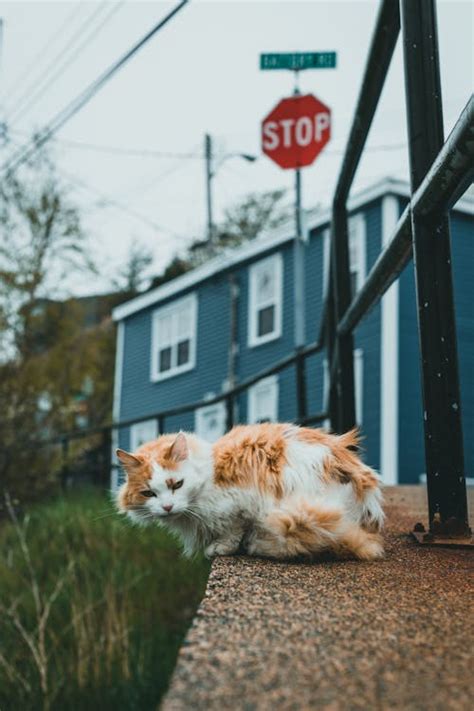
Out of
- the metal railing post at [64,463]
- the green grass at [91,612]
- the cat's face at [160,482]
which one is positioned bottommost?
the green grass at [91,612]

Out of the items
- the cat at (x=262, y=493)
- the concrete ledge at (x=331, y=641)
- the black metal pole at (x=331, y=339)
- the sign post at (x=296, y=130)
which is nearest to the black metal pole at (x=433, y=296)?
the cat at (x=262, y=493)

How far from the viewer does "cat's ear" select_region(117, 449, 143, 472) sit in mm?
2217

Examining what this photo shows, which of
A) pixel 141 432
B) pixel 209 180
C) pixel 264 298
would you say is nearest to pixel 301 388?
pixel 264 298

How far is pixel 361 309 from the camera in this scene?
114 inches

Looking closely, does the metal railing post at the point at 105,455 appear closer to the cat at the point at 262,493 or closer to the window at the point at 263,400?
the window at the point at 263,400

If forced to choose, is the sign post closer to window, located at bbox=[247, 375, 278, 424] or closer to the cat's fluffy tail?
window, located at bbox=[247, 375, 278, 424]

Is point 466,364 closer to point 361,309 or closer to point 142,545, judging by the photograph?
point 361,309

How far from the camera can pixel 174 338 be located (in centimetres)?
1777

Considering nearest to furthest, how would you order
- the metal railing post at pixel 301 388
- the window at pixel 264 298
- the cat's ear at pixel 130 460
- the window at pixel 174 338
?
the cat's ear at pixel 130 460, the metal railing post at pixel 301 388, the window at pixel 264 298, the window at pixel 174 338

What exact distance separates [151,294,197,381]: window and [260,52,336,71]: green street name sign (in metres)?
9.86

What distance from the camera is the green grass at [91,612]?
3482mm

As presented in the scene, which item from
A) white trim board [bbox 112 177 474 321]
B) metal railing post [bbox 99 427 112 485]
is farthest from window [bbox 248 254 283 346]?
metal railing post [bbox 99 427 112 485]

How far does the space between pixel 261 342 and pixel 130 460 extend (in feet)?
41.8

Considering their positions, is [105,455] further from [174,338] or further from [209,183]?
[209,183]
